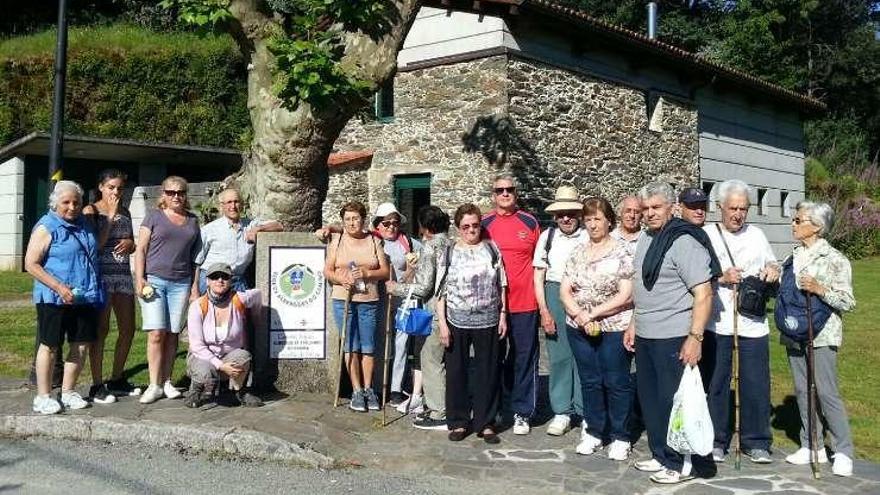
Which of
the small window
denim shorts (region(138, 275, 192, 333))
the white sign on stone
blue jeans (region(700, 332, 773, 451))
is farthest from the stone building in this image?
blue jeans (region(700, 332, 773, 451))

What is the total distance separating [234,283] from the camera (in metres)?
6.86

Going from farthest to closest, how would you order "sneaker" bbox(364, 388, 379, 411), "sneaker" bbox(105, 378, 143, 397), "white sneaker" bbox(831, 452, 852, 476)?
"sneaker" bbox(105, 378, 143, 397) < "sneaker" bbox(364, 388, 379, 411) < "white sneaker" bbox(831, 452, 852, 476)

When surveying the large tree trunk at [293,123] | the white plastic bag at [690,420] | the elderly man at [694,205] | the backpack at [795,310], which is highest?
the large tree trunk at [293,123]

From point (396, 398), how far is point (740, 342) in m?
2.97

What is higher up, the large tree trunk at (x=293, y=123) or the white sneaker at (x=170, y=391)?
the large tree trunk at (x=293, y=123)

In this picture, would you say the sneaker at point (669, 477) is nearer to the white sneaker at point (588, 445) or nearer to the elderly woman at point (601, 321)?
the elderly woman at point (601, 321)

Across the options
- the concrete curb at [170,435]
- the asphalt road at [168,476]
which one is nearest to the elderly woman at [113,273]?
the concrete curb at [170,435]

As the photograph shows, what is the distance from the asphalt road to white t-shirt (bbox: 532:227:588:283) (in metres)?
1.83

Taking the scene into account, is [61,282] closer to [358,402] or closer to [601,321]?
[358,402]

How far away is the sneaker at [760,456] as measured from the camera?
5.45 m

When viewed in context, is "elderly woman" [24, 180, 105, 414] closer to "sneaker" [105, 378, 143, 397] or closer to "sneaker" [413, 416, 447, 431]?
"sneaker" [105, 378, 143, 397]

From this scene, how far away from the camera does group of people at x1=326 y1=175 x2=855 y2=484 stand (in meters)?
5.07

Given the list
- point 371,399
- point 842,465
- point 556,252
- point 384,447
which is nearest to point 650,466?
point 842,465

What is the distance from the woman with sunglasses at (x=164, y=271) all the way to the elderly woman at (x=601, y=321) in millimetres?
3160
